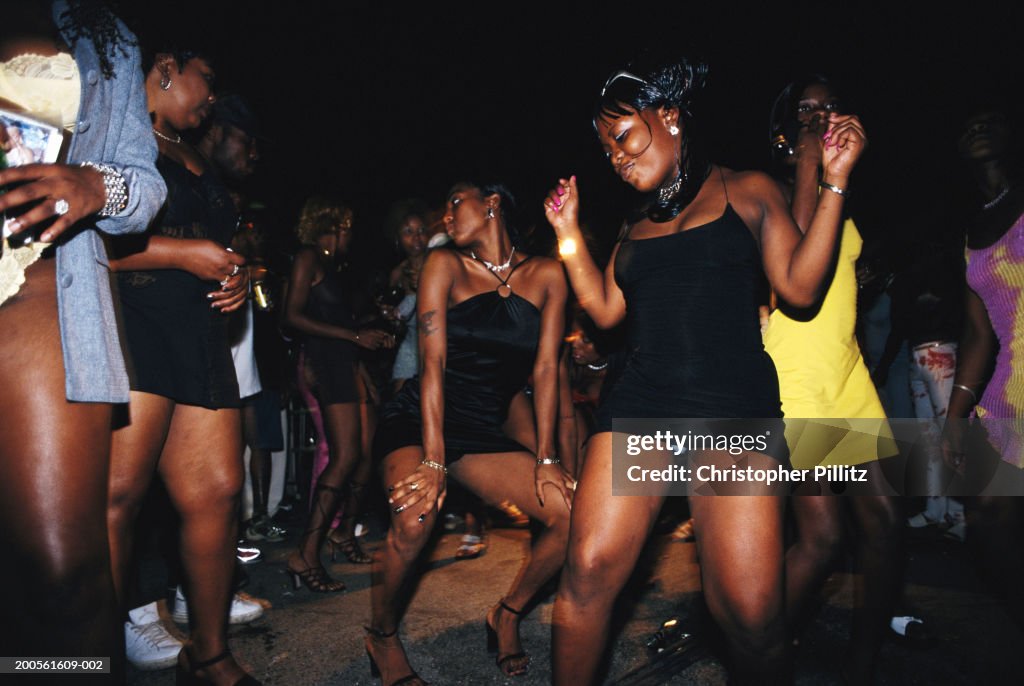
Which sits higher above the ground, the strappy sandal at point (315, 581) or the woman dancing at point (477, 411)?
the woman dancing at point (477, 411)

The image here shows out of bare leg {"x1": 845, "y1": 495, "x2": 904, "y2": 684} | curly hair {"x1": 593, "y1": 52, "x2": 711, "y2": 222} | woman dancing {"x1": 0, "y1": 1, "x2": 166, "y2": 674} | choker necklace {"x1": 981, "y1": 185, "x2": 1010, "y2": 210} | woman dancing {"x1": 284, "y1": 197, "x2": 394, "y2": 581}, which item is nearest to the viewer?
woman dancing {"x1": 0, "y1": 1, "x2": 166, "y2": 674}

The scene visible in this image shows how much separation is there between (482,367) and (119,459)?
1.52 metres

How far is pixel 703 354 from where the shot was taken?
195 centimetres

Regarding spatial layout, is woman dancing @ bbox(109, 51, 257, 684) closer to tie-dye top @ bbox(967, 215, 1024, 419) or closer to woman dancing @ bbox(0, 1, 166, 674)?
woman dancing @ bbox(0, 1, 166, 674)

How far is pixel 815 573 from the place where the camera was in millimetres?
2428

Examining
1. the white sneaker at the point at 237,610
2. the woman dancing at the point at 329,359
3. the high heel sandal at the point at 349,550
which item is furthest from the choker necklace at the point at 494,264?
the high heel sandal at the point at 349,550

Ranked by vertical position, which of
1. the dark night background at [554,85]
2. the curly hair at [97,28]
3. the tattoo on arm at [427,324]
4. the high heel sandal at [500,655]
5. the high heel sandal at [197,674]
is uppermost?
the dark night background at [554,85]

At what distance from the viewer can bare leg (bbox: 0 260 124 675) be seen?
135 centimetres

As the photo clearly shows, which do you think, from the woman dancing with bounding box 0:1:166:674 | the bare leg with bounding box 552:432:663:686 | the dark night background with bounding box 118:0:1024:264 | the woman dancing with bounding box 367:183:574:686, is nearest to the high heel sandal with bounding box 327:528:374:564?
the woman dancing with bounding box 367:183:574:686

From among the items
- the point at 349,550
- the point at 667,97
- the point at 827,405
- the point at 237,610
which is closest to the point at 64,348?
the point at 667,97

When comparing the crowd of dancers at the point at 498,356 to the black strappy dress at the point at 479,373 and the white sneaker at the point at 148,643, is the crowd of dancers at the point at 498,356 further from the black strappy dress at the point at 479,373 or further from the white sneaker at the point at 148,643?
the white sneaker at the point at 148,643

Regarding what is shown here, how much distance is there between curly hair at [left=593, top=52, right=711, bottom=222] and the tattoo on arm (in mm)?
1082

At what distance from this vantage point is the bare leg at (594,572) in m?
1.90

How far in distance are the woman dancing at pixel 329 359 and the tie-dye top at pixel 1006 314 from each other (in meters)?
3.51
